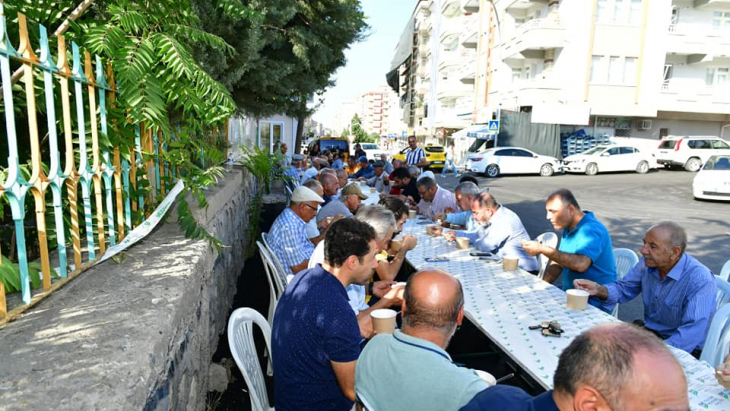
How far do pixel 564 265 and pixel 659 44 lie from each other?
28.2m

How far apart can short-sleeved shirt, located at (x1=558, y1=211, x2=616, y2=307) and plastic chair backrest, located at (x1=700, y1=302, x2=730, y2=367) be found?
49.3 inches

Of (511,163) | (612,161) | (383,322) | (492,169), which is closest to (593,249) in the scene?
(383,322)

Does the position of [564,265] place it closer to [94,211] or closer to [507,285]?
[507,285]

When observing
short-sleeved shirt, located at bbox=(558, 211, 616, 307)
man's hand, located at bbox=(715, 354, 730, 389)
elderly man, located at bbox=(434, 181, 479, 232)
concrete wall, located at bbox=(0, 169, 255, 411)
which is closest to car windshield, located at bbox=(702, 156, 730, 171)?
elderly man, located at bbox=(434, 181, 479, 232)

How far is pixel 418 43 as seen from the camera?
6188cm

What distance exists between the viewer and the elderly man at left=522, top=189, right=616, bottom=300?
4152mm

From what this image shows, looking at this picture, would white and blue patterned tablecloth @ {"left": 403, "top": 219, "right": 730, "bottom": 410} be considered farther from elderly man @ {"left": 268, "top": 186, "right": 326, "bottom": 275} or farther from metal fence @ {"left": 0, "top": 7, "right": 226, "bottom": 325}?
metal fence @ {"left": 0, "top": 7, "right": 226, "bottom": 325}

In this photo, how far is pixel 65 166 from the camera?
2250 mm

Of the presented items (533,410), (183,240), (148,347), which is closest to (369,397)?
(533,410)

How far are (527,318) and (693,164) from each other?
86.1 feet

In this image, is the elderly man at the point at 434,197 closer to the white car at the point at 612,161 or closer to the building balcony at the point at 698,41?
the white car at the point at 612,161

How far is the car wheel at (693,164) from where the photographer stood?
2391 cm

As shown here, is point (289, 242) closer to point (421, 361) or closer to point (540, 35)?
point (421, 361)

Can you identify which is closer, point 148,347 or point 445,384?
point 148,347
